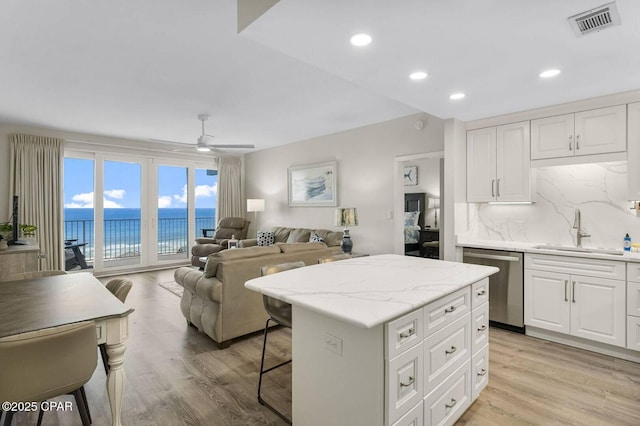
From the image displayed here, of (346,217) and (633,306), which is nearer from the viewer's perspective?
(633,306)

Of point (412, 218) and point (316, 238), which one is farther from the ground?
point (412, 218)

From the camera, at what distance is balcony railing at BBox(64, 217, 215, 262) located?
21.1 ft

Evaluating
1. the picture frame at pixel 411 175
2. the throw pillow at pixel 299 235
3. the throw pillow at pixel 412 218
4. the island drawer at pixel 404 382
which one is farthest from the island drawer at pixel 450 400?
the picture frame at pixel 411 175

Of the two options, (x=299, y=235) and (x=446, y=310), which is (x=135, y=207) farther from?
(x=446, y=310)

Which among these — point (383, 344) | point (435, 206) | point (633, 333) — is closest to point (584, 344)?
point (633, 333)

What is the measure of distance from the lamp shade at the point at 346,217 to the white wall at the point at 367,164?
0.32 metres

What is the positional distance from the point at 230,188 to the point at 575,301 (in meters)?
6.91

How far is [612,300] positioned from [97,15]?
4746mm

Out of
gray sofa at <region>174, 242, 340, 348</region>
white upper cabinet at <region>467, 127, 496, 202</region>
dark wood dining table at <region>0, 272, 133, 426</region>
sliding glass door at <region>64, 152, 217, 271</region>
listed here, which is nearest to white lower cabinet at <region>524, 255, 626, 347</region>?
white upper cabinet at <region>467, 127, 496, 202</region>

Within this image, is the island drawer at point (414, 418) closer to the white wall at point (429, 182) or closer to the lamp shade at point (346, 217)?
the lamp shade at point (346, 217)

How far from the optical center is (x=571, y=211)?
137 inches

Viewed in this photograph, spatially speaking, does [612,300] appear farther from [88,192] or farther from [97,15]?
[88,192]

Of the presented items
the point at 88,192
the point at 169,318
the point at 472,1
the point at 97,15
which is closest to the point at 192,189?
the point at 88,192

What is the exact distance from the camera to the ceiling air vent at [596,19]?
172cm
